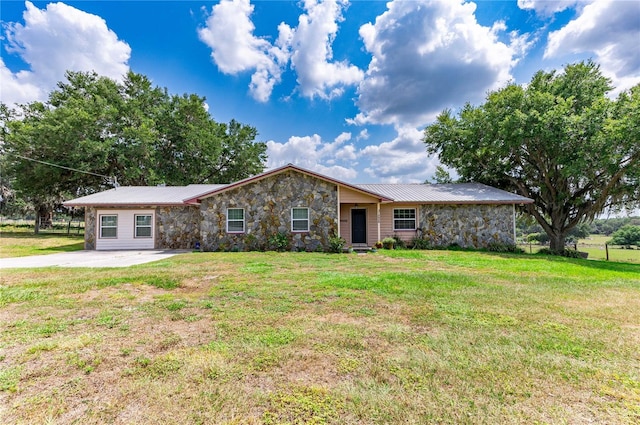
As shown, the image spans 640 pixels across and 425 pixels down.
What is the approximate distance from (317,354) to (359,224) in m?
13.2

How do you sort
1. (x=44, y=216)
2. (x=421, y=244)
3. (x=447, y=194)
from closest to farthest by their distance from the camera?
(x=421, y=244) → (x=447, y=194) → (x=44, y=216)

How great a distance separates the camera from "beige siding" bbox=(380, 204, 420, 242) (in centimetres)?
1591

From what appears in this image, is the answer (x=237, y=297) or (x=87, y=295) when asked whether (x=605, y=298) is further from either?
(x=87, y=295)

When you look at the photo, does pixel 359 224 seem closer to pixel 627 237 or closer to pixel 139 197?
pixel 139 197

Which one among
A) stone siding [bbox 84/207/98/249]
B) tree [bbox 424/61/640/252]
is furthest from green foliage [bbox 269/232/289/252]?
tree [bbox 424/61/640/252]

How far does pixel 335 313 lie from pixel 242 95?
18.6 metres

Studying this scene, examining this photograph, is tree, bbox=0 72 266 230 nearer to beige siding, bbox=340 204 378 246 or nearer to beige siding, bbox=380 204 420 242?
beige siding, bbox=340 204 378 246

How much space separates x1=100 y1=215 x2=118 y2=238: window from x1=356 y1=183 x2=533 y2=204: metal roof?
50.0ft

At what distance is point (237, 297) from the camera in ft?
18.3

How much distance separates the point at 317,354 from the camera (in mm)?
3273

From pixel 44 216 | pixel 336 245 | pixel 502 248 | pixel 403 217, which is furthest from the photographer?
pixel 44 216

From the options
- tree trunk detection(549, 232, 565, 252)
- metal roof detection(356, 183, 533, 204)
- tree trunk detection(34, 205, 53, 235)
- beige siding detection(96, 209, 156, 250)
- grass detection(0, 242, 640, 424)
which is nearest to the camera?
grass detection(0, 242, 640, 424)

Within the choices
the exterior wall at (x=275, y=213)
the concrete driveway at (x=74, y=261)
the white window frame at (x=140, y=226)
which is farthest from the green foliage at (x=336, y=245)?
the white window frame at (x=140, y=226)

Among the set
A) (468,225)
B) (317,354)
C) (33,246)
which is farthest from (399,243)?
(33,246)
